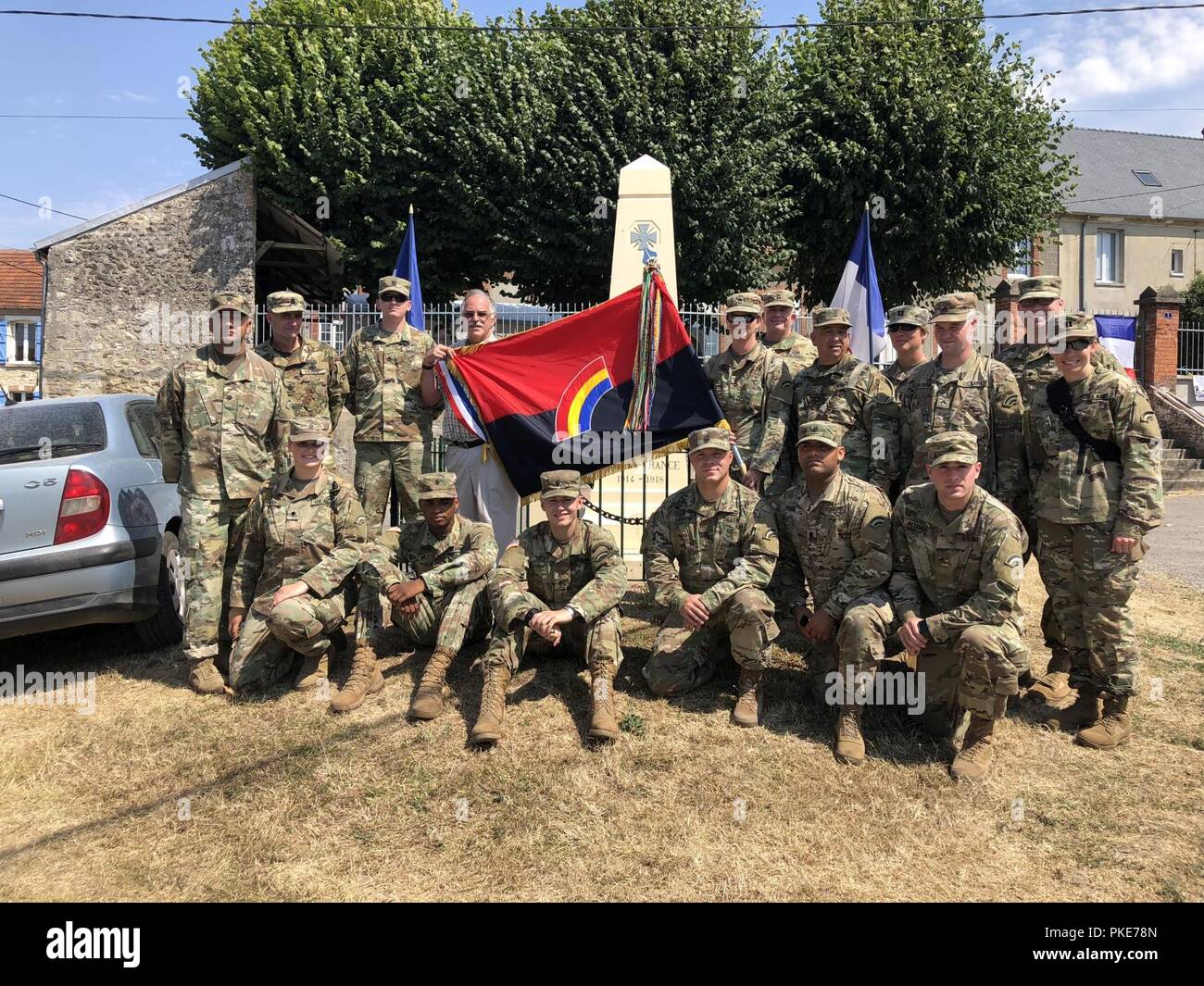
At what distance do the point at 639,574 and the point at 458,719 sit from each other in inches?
119

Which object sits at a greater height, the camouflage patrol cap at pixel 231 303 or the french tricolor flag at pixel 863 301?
the french tricolor flag at pixel 863 301

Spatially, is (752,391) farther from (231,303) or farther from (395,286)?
(231,303)

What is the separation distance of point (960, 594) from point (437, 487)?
3037 millimetres

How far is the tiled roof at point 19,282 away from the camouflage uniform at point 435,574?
2780 centimetres

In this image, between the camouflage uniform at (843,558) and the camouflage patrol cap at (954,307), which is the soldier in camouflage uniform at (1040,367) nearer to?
the camouflage patrol cap at (954,307)

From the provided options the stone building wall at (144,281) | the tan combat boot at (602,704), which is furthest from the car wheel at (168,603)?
the stone building wall at (144,281)

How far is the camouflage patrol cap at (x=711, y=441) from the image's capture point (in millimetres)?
5059

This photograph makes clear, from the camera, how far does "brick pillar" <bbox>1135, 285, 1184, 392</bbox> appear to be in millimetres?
17750

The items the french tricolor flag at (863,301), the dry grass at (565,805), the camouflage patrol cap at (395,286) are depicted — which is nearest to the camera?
the dry grass at (565,805)

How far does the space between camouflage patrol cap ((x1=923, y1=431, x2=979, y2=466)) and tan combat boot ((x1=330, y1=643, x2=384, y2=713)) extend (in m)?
3.37

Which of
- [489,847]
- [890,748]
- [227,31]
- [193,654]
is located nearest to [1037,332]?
[890,748]

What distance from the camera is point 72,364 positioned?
14664 millimetres

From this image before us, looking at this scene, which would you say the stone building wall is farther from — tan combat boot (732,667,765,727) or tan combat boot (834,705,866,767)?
tan combat boot (834,705,866,767)

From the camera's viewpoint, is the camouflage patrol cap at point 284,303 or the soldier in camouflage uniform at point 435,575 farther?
the camouflage patrol cap at point 284,303
